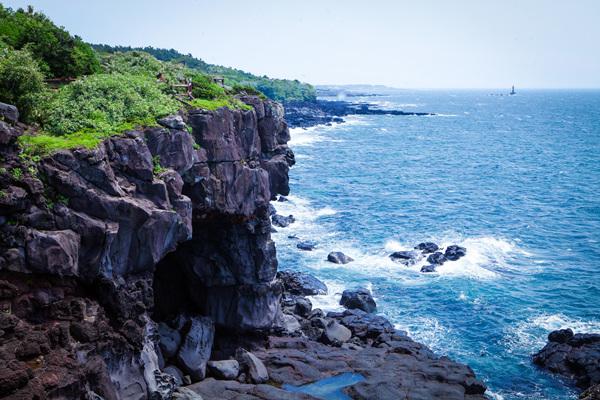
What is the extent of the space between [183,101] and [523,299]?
34.9 metres

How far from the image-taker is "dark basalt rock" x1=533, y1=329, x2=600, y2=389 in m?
34.7

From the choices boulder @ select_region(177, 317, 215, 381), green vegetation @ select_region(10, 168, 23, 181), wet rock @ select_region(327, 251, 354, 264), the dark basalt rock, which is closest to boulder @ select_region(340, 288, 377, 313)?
wet rock @ select_region(327, 251, 354, 264)

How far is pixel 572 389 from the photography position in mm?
34125

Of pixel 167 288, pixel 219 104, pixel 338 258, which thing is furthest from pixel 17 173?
pixel 338 258

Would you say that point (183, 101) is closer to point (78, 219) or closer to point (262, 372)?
point (78, 219)

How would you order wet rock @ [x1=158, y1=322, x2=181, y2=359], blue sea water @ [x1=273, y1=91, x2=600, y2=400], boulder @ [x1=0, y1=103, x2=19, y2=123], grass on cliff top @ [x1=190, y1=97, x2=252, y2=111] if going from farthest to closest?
blue sea water @ [x1=273, y1=91, x2=600, y2=400] < grass on cliff top @ [x1=190, y1=97, x2=252, y2=111] < wet rock @ [x1=158, y1=322, x2=181, y2=359] < boulder @ [x1=0, y1=103, x2=19, y2=123]

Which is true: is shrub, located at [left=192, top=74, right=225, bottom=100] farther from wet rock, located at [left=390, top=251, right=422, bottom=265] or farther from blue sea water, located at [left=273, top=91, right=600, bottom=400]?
wet rock, located at [left=390, top=251, right=422, bottom=265]

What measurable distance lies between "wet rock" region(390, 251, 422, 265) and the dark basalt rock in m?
17.7

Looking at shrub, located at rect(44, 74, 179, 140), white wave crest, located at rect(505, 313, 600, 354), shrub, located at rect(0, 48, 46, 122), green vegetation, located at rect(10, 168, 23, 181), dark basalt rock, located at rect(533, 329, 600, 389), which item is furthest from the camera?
white wave crest, located at rect(505, 313, 600, 354)

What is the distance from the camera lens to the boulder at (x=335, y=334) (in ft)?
125

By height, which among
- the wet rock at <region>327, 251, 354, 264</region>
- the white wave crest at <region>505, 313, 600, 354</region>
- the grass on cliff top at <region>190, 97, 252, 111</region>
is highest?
the grass on cliff top at <region>190, 97, 252, 111</region>

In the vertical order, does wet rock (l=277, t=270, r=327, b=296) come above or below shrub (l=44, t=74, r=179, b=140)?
below

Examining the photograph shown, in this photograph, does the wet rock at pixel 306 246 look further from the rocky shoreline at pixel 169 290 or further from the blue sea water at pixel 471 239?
the rocky shoreline at pixel 169 290

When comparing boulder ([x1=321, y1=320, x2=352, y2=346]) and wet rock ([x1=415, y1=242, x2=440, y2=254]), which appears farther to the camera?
wet rock ([x1=415, y1=242, x2=440, y2=254])
